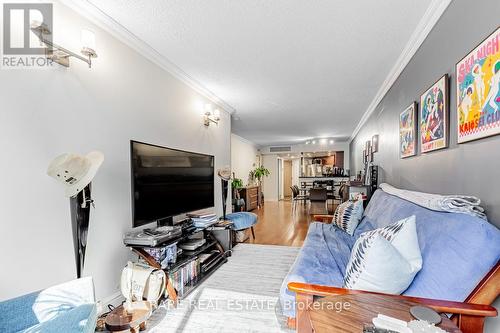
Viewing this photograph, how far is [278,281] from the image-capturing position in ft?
8.58

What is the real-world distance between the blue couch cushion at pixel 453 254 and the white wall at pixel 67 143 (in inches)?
85.6

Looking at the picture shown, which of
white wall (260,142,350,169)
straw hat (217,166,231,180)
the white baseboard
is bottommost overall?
A: the white baseboard

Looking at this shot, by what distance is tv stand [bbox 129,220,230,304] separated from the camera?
2062 mm

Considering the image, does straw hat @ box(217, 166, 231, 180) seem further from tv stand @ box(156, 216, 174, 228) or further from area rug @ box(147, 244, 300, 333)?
tv stand @ box(156, 216, 174, 228)

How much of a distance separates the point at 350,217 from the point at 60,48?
9.92 feet

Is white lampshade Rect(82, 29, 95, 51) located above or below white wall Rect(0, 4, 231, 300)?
above

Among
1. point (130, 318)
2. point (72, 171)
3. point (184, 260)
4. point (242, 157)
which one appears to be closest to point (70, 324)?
point (130, 318)

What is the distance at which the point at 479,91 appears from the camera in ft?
4.18

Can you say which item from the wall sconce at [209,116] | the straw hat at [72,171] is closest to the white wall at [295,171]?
the wall sconce at [209,116]

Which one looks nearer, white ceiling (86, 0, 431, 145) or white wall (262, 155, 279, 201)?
white ceiling (86, 0, 431, 145)

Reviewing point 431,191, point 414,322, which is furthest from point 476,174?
point 414,322

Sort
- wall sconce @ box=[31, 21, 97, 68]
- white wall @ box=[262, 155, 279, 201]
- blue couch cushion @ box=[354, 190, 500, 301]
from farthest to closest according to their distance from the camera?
white wall @ box=[262, 155, 279, 201], wall sconce @ box=[31, 21, 97, 68], blue couch cushion @ box=[354, 190, 500, 301]

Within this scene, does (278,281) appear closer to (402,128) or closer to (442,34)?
(402,128)

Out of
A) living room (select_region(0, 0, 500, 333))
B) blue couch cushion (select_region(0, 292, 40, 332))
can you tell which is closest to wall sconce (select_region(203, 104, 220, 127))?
living room (select_region(0, 0, 500, 333))
